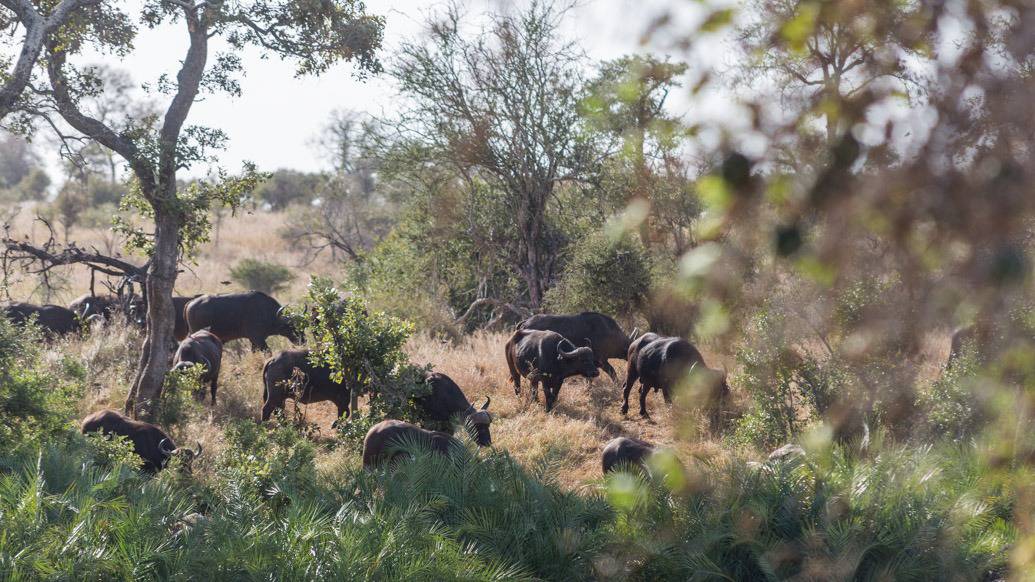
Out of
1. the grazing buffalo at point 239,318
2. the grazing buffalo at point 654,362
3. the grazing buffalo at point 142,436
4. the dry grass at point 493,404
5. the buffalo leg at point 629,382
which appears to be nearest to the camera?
the grazing buffalo at point 142,436

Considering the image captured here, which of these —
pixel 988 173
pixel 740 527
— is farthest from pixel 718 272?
pixel 740 527

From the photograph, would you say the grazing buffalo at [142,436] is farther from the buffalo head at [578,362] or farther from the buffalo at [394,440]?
the buffalo head at [578,362]

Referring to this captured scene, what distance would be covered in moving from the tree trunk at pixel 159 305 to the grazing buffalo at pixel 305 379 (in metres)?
1.35

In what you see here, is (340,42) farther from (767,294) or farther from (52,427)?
(767,294)

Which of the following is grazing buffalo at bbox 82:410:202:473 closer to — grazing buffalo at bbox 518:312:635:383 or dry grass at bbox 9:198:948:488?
dry grass at bbox 9:198:948:488

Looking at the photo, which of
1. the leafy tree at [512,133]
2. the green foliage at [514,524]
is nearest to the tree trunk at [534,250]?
the leafy tree at [512,133]

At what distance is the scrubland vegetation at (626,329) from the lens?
1.24m

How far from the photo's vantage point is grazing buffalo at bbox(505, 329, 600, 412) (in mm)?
11961

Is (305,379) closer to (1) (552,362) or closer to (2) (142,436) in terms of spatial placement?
(2) (142,436)

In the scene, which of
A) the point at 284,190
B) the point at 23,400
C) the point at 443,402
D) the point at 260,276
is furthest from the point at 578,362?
the point at 284,190

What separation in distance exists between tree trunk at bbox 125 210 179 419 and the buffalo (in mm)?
3992

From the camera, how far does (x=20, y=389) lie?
7.87m

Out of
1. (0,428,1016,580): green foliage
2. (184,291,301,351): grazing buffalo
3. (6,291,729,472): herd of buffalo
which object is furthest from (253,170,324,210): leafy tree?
(0,428,1016,580): green foliage

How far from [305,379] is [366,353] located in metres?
1.18
